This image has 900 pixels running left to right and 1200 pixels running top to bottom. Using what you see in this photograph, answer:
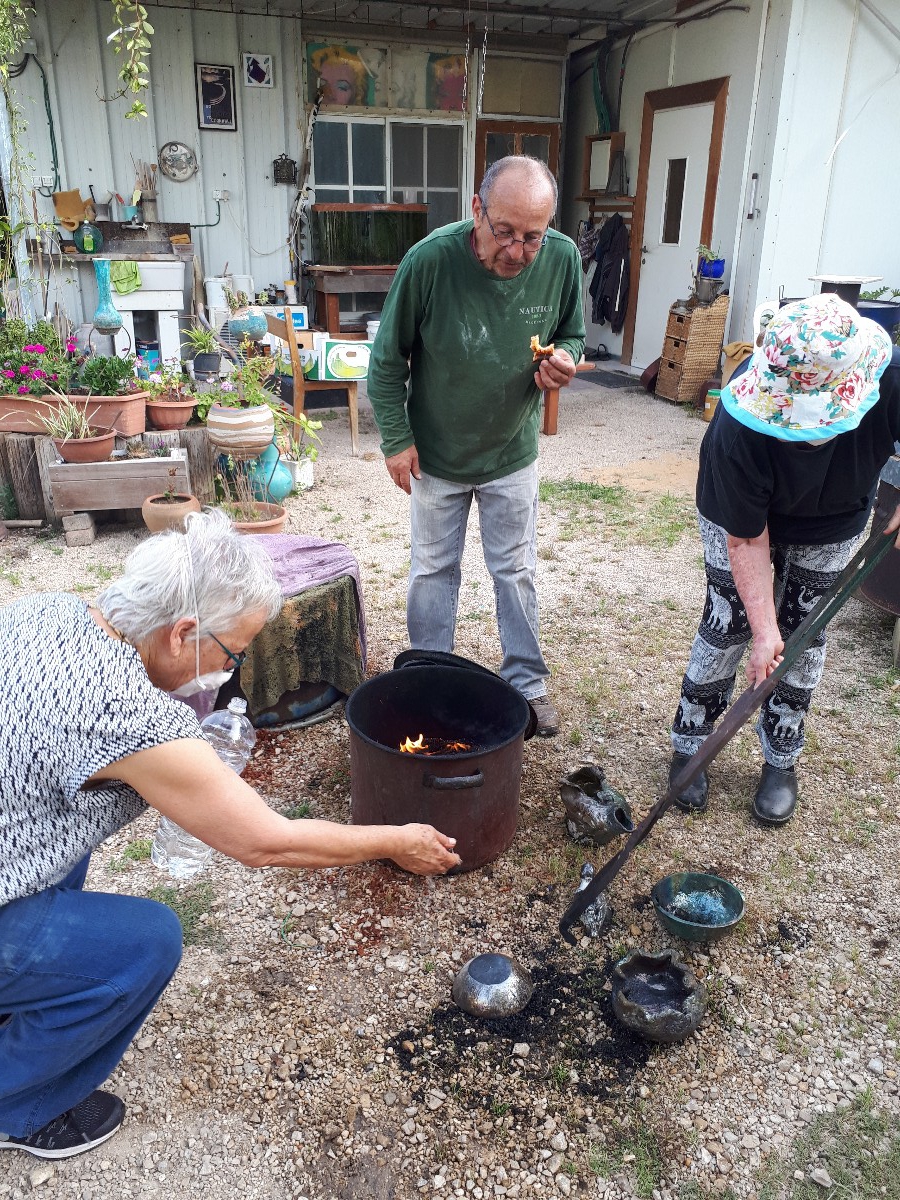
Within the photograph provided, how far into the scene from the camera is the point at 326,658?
3605 mm

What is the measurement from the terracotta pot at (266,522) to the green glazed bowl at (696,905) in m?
2.76

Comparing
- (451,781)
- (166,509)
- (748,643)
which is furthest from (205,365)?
(451,781)

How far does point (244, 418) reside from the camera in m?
5.37

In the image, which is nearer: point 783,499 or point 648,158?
point 783,499

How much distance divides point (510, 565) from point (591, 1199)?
205cm

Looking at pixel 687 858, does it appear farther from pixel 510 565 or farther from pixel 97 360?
pixel 97 360

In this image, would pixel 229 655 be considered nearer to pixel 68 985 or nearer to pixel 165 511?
pixel 68 985

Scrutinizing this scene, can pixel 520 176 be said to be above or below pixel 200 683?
above

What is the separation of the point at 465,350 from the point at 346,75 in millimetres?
8199

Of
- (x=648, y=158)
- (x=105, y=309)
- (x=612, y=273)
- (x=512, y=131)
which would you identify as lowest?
(x=105, y=309)

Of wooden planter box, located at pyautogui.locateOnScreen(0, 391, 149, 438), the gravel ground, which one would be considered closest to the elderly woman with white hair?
the gravel ground

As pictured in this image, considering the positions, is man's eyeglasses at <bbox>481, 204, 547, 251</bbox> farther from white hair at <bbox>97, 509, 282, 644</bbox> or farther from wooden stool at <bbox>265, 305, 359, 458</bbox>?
wooden stool at <bbox>265, 305, 359, 458</bbox>

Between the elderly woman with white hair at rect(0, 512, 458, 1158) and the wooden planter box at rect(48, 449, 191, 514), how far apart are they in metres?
3.91

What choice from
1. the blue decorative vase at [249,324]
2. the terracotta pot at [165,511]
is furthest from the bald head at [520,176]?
the blue decorative vase at [249,324]
